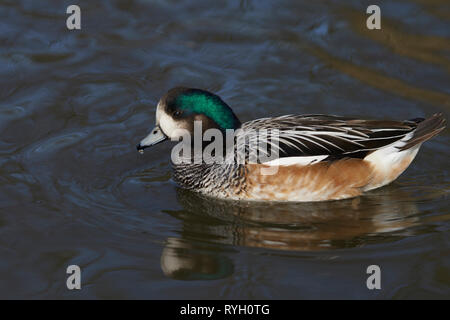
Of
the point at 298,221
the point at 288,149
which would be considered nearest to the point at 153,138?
the point at 288,149

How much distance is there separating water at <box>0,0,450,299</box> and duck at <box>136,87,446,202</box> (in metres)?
0.17

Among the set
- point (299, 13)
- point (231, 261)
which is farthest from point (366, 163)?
point (299, 13)

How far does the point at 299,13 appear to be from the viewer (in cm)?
1049

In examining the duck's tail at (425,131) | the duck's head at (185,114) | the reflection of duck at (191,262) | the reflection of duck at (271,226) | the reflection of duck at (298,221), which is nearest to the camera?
the reflection of duck at (191,262)

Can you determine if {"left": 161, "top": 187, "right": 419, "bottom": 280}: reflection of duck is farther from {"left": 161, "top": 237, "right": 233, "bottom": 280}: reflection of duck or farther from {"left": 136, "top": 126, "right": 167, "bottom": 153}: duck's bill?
{"left": 136, "top": 126, "right": 167, "bottom": 153}: duck's bill

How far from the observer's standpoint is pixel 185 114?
699cm

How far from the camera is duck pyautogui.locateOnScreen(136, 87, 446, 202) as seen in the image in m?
6.95

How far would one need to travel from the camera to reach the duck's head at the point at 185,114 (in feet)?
22.6

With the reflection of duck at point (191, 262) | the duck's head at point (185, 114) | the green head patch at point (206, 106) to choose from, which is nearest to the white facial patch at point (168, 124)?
the duck's head at point (185, 114)

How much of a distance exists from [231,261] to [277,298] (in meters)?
0.56

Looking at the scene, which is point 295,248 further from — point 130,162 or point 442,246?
point 130,162

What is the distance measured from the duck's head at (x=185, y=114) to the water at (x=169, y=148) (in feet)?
2.02

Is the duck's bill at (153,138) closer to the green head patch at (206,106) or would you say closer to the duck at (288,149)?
the duck at (288,149)

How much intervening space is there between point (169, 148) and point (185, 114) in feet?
3.93
